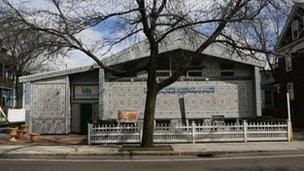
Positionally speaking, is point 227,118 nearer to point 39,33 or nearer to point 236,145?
point 236,145

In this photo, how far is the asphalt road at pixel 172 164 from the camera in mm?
16156

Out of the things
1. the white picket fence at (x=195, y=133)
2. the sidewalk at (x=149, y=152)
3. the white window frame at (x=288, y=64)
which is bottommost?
the sidewalk at (x=149, y=152)

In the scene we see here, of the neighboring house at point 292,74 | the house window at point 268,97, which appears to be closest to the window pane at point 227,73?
the neighboring house at point 292,74

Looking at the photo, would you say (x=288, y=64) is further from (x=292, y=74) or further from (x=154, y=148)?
(x=154, y=148)

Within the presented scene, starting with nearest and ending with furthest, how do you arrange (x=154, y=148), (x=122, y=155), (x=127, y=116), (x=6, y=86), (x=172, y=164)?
(x=172, y=164), (x=122, y=155), (x=154, y=148), (x=127, y=116), (x=6, y=86)

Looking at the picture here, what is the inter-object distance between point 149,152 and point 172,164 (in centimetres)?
375

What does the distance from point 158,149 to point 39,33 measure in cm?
712

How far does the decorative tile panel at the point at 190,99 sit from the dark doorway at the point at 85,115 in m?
2.09

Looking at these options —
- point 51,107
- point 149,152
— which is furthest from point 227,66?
point 149,152

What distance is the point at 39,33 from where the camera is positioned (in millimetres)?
22859

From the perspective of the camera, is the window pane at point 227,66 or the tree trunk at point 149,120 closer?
the tree trunk at point 149,120

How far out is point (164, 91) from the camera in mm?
32938

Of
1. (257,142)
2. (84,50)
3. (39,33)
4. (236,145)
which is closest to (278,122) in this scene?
(257,142)

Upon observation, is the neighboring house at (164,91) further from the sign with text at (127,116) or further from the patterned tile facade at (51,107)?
the sign with text at (127,116)
